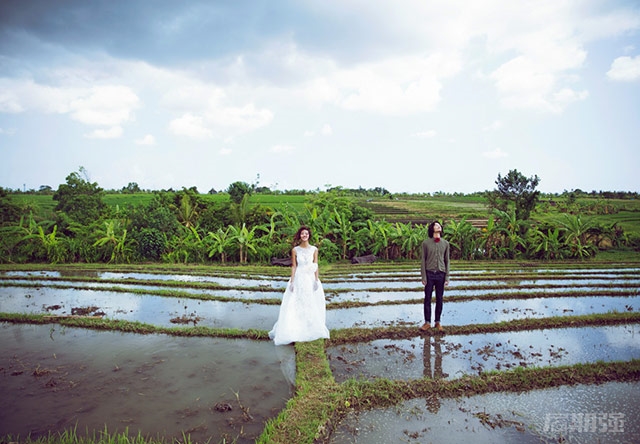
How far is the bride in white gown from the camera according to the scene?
5.92m

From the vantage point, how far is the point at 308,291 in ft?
20.0

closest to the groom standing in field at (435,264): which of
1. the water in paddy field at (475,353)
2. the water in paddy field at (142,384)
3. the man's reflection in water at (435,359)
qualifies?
the man's reflection in water at (435,359)

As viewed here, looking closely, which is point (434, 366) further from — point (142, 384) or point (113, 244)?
point (113, 244)

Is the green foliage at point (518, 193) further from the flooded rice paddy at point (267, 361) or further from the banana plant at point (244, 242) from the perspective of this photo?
the banana plant at point (244, 242)

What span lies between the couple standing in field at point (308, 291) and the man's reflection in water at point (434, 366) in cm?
44

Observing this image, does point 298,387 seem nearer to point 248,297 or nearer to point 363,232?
point 248,297

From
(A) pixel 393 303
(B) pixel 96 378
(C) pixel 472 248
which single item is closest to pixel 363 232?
(C) pixel 472 248

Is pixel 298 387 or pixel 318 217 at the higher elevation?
pixel 318 217

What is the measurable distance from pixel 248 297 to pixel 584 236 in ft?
45.9

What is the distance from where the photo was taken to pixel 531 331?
653cm

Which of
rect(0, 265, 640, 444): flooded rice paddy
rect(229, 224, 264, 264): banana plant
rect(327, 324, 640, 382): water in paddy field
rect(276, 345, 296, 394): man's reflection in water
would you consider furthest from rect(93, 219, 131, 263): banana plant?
rect(327, 324, 640, 382): water in paddy field

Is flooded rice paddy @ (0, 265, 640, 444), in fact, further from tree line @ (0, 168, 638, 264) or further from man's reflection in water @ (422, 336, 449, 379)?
tree line @ (0, 168, 638, 264)

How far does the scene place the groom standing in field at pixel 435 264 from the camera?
618 cm

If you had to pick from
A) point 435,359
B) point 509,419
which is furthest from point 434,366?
point 509,419
